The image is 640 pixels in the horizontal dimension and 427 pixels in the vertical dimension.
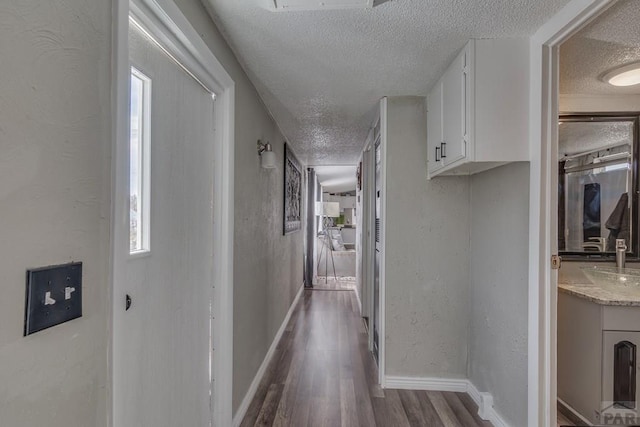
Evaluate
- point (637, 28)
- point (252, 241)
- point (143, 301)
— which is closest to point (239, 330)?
point (252, 241)

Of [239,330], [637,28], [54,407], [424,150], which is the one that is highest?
[637,28]

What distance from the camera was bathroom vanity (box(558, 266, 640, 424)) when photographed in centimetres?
169

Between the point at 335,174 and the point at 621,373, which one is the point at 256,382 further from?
the point at 335,174

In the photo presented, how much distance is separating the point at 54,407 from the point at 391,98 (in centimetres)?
242

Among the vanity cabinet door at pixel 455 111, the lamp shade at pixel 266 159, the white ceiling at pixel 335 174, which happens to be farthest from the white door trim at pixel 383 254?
the white ceiling at pixel 335 174

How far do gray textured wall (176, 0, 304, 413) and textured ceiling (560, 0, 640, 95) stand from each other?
5.84 feet

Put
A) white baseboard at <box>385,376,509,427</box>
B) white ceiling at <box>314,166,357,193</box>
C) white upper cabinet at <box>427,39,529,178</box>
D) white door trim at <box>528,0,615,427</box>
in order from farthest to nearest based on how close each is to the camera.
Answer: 1. white ceiling at <box>314,166,357,193</box>
2. white baseboard at <box>385,376,509,427</box>
3. white upper cabinet at <box>427,39,529,178</box>
4. white door trim at <box>528,0,615,427</box>

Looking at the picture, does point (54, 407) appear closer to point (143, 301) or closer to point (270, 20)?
point (143, 301)

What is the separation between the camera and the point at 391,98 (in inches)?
93.7

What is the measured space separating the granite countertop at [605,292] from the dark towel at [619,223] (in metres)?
0.33

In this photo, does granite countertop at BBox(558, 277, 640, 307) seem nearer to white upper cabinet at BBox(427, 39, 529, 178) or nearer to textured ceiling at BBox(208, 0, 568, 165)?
white upper cabinet at BBox(427, 39, 529, 178)

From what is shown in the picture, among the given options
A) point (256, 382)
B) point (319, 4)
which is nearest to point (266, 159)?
point (319, 4)

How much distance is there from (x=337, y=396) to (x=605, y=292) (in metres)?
1.78

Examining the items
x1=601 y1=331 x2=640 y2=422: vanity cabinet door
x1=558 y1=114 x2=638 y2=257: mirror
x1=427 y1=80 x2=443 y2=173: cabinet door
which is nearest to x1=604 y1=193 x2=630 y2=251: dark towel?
x1=558 y1=114 x2=638 y2=257: mirror
